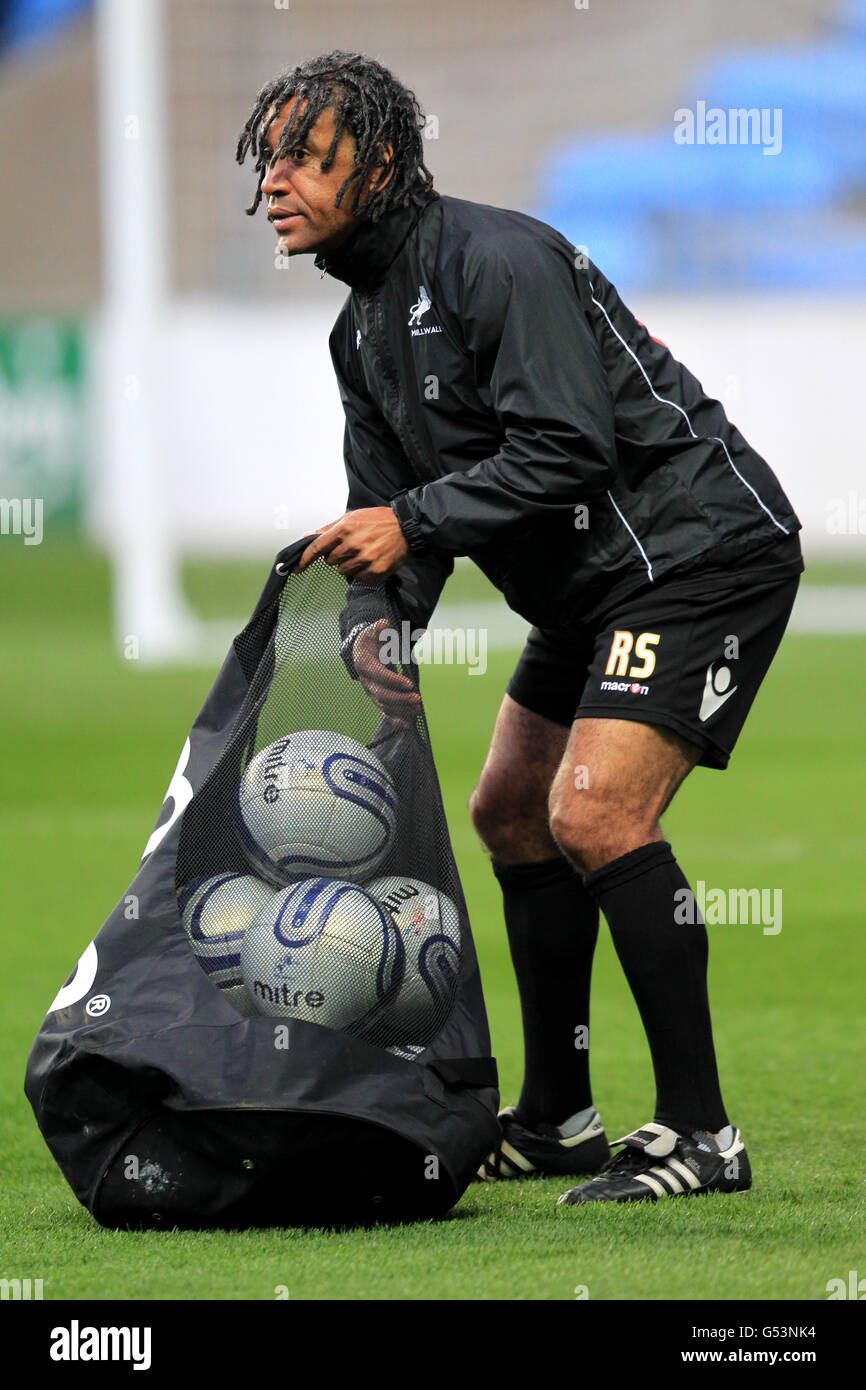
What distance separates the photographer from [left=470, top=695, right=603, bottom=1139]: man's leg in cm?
377

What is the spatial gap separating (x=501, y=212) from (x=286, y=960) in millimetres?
1325

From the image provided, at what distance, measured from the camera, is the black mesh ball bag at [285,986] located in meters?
3.10

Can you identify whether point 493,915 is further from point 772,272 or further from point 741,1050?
point 772,272

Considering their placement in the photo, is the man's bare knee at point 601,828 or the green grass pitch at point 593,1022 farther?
the man's bare knee at point 601,828

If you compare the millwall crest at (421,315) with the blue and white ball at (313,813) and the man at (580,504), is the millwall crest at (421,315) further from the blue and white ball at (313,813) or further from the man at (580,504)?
the blue and white ball at (313,813)

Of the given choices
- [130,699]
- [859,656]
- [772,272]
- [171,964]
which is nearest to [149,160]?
[130,699]

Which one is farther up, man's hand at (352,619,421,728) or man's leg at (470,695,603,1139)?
man's hand at (352,619,421,728)

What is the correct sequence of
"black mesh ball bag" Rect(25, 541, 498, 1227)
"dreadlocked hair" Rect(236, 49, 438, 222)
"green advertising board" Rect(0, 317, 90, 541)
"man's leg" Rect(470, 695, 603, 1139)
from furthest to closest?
"green advertising board" Rect(0, 317, 90, 541), "man's leg" Rect(470, 695, 603, 1139), "dreadlocked hair" Rect(236, 49, 438, 222), "black mesh ball bag" Rect(25, 541, 498, 1227)

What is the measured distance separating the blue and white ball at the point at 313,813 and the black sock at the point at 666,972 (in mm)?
386

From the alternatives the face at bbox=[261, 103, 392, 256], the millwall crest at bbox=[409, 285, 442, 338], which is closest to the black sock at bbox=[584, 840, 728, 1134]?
the millwall crest at bbox=[409, 285, 442, 338]

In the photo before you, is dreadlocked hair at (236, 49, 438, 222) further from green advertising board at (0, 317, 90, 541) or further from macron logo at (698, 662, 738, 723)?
green advertising board at (0, 317, 90, 541)

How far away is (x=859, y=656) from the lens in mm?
13125

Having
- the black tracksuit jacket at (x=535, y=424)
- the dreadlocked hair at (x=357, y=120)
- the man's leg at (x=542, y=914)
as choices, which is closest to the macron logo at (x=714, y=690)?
the black tracksuit jacket at (x=535, y=424)

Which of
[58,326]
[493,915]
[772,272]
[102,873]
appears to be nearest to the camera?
[493,915]
